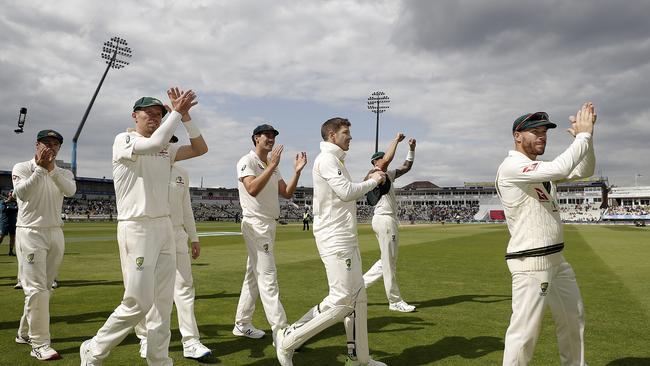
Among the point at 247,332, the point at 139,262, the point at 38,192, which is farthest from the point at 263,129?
the point at 38,192

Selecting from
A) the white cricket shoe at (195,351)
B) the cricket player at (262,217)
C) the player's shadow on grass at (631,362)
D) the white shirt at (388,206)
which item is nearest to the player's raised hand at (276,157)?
the cricket player at (262,217)

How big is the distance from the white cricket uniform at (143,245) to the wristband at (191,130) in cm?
41

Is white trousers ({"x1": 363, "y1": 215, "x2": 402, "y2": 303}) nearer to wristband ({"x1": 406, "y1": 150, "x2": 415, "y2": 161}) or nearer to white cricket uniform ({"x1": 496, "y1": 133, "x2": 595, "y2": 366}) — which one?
wristband ({"x1": 406, "y1": 150, "x2": 415, "y2": 161})

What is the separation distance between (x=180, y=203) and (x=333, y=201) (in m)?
2.30

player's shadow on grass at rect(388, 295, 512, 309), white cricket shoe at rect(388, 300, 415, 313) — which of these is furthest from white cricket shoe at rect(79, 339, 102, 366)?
player's shadow on grass at rect(388, 295, 512, 309)

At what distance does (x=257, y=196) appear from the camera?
221 inches

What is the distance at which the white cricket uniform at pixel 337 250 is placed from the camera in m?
4.46

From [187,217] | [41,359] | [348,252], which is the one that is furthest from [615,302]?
[41,359]

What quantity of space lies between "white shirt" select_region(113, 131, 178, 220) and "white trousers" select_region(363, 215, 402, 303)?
14.2 ft

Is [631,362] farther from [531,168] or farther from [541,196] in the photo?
[531,168]

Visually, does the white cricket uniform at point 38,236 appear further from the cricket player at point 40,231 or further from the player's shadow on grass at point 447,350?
the player's shadow on grass at point 447,350

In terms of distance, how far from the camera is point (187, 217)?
600cm

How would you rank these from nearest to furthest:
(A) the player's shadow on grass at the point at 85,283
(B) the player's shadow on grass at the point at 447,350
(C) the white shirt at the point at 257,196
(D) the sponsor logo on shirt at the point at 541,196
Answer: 1. (D) the sponsor logo on shirt at the point at 541,196
2. (B) the player's shadow on grass at the point at 447,350
3. (C) the white shirt at the point at 257,196
4. (A) the player's shadow on grass at the point at 85,283

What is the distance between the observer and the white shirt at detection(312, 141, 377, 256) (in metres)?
4.46
